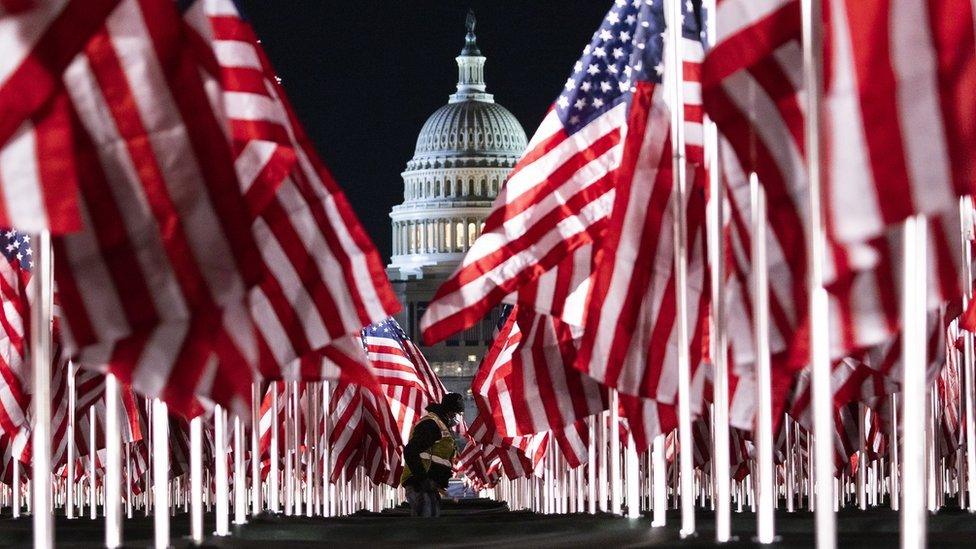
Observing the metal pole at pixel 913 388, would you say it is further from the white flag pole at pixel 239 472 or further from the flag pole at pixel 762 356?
the white flag pole at pixel 239 472

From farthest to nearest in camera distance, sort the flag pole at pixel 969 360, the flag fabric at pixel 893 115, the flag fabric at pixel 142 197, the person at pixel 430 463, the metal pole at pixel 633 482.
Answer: the person at pixel 430 463 → the flag pole at pixel 969 360 → the metal pole at pixel 633 482 → the flag fabric at pixel 142 197 → the flag fabric at pixel 893 115

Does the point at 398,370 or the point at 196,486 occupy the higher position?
the point at 398,370

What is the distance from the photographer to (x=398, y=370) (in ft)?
135

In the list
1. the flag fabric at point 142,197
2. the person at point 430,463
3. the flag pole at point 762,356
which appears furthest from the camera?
the person at point 430,463

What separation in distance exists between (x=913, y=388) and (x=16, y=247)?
16.2m

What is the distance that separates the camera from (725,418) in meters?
14.3

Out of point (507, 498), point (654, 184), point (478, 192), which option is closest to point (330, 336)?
point (654, 184)

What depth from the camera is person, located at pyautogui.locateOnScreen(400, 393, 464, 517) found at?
23562 mm

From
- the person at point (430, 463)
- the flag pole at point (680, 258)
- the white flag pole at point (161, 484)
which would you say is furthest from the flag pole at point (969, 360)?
the white flag pole at point (161, 484)

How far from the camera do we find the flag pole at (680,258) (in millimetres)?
14984

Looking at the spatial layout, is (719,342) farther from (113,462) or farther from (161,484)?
(113,462)

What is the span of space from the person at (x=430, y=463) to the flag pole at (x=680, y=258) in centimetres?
808

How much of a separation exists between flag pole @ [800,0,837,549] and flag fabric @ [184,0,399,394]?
514 centimetres

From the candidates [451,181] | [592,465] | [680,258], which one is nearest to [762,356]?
[680,258]
